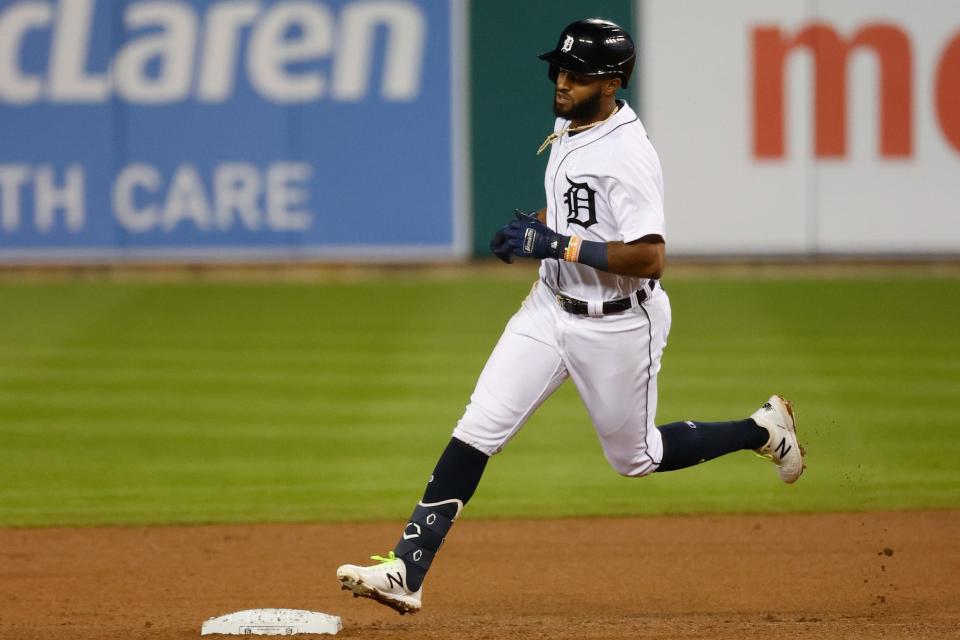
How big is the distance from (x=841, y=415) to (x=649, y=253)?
4.48 meters

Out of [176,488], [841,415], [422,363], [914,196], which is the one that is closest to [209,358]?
[422,363]

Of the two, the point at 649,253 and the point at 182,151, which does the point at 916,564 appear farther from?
the point at 182,151

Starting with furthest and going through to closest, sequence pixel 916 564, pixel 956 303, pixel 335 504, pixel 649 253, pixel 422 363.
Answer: pixel 956 303 → pixel 422 363 → pixel 335 504 → pixel 916 564 → pixel 649 253

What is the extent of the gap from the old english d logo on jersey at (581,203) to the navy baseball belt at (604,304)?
257 mm

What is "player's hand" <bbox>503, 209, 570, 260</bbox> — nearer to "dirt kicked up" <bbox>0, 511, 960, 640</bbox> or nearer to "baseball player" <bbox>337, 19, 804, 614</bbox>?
"baseball player" <bbox>337, 19, 804, 614</bbox>

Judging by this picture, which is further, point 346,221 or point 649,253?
point 346,221

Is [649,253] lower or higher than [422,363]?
higher

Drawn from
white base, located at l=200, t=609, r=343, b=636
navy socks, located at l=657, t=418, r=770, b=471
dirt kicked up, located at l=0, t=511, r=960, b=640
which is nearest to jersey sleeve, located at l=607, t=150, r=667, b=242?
navy socks, located at l=657, t=418, r=770, b=471

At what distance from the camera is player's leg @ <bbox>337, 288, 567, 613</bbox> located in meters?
4.98

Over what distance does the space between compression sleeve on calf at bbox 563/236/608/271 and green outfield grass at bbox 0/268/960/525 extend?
2544 mm

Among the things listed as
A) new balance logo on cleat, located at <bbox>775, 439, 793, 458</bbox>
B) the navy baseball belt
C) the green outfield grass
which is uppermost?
the navy baseball belt

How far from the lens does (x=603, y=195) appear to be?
16.3 feet

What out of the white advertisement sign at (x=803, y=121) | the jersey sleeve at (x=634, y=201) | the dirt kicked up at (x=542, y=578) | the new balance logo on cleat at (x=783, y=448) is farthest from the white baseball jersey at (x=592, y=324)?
the white advertisement sign at (x=803, y=121)

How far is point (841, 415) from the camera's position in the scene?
8.98m
